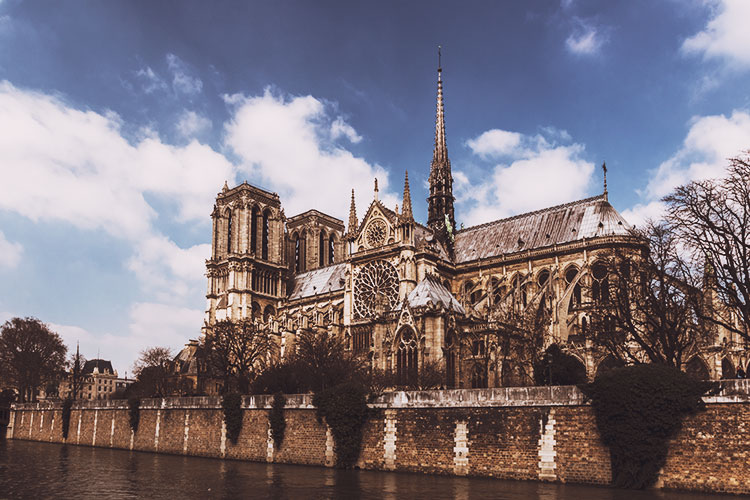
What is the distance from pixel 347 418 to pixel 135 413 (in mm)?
20179

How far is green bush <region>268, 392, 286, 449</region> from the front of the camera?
3301cm

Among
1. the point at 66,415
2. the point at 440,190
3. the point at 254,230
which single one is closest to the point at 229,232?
the point at 254,230

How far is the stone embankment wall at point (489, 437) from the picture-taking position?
21.3 metres

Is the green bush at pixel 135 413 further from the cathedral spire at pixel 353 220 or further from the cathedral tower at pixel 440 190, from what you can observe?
the cathedral tower at pixel 440 190

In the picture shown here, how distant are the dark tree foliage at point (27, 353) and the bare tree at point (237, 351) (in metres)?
19.8

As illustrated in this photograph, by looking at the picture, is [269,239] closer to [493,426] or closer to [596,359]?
[596,359]

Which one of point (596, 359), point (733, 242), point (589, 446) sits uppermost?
point (733, 242)

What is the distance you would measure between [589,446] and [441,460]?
595 cm

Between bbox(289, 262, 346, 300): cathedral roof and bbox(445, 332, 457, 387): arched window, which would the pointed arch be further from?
bbox(289, 262, 346, 300): cathedral roof

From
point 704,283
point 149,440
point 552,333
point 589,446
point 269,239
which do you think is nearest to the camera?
point 589,446

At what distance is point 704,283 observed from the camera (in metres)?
28.9

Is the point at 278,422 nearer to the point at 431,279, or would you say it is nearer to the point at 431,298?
the point at 431,298

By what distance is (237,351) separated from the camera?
56.1 m

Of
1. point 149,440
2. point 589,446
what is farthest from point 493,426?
point 149,440
